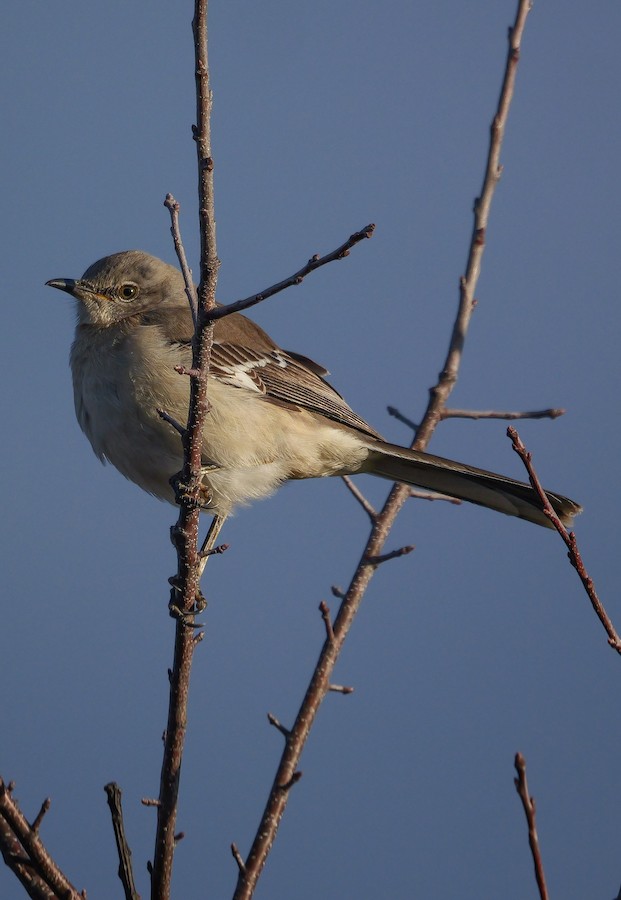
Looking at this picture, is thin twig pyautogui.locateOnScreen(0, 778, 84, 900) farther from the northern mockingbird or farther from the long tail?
the long tail

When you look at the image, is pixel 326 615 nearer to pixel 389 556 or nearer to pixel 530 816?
pixel 389 556

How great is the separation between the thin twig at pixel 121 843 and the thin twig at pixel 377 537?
414 millimetres

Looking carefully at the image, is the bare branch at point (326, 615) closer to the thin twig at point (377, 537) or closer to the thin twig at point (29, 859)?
the thin twig at point (377, 537)

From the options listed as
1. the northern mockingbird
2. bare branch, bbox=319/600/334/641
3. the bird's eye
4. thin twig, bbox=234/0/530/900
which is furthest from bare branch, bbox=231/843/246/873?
the bird's eye

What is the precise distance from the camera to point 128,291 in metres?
5.87

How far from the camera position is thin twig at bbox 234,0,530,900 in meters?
3.34

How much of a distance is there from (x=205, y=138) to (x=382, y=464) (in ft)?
9.62

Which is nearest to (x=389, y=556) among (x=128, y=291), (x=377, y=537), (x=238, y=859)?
(x=377, y=537)

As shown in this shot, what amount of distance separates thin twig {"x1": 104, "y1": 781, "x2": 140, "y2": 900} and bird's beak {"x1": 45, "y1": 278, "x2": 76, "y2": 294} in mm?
3705

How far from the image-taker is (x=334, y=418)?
542 centimetres

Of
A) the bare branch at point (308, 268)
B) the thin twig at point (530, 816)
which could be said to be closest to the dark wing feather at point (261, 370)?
the bare branch at point (308, 268)

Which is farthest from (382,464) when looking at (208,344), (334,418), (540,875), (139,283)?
(540,875)

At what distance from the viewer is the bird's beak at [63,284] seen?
5.79 meters

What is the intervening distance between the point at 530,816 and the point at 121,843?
115 centimetres
